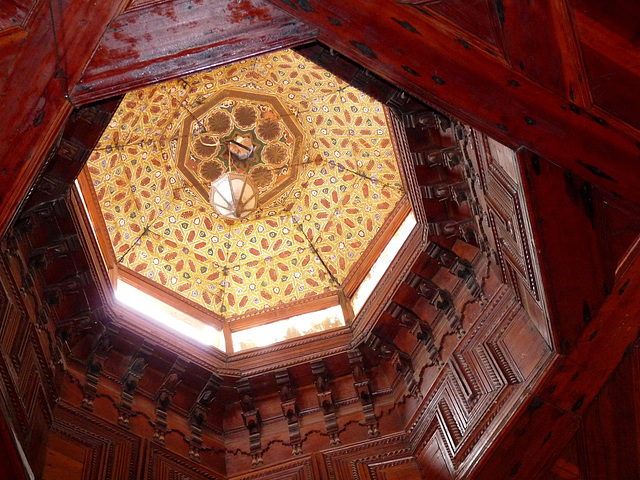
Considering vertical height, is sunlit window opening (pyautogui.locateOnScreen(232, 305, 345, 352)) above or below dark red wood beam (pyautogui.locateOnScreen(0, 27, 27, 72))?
above

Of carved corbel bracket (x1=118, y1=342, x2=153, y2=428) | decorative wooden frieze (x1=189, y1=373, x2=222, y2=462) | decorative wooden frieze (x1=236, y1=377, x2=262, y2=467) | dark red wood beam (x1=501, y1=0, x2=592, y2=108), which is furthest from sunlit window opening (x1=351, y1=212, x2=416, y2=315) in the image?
dark red wood beam (x1=501, y1=0, x2=592, y2=108)

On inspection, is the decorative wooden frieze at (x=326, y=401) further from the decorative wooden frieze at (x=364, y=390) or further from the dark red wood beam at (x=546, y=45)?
the dark red wood beam at (x=546, y=45)

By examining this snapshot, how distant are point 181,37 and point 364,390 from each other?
433 cm

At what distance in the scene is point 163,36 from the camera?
4.17 m

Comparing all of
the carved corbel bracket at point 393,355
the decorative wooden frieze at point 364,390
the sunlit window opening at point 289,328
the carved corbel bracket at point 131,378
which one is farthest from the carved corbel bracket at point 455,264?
the carved corbel bracket at point 131,378

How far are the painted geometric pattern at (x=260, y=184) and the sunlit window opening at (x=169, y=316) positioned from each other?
0.34 metres

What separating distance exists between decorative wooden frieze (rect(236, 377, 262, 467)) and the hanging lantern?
1.68 m

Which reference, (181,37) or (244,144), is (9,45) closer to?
(181,37)

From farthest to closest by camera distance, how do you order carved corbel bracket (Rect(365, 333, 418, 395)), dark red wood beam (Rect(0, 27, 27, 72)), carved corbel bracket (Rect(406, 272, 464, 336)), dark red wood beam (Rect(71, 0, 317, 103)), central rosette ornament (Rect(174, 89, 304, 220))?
1. central rosette ornament (Rect(174, 89, 304, 220))
2. carved corbel bracket (Rect(365, 333, 418, 395))
3. carved corbel bracket (Rect(406, 272, 464, 336))
4. dark red wood beam (Rect(71, 0, 317, 103))
5. dark red wood beam (Rect(0, 27, 27, 72))

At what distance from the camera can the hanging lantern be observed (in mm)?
8141

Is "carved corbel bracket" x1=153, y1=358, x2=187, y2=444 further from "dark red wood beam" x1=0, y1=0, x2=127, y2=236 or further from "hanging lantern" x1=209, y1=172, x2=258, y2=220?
"dark red wood beam" x1=0, y1=0, x2=127, y2=236

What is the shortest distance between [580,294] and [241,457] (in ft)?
12.1

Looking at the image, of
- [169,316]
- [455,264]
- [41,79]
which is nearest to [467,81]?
[41,79]

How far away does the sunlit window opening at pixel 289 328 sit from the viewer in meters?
8.15
